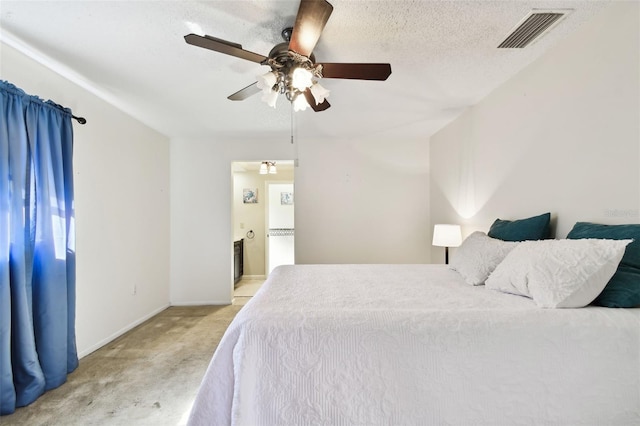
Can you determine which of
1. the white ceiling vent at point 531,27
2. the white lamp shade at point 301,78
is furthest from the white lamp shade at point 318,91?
the white ceiling vent at point 531,27

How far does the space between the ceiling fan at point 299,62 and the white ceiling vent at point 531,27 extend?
0.85m

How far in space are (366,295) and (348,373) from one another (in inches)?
18.3

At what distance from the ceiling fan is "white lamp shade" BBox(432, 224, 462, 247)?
6.09ft

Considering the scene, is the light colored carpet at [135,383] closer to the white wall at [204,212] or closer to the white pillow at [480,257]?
the white wall at [204,212]

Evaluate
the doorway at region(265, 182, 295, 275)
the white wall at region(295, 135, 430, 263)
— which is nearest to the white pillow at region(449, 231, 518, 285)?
the white wall at region(295, 135, 430, 263)

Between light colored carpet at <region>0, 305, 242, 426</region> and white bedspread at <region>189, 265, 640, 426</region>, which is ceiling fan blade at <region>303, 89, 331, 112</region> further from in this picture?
light colored carpet at <region>0, 305, 242, 426</region>

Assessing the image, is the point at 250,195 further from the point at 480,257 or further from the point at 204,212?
the point at 480,257

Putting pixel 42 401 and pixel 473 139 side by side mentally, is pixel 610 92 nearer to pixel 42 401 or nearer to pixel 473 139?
pixel 473 139

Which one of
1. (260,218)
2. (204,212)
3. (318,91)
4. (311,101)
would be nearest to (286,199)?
(260,218)

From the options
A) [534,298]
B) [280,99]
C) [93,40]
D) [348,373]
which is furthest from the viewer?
[280,99]

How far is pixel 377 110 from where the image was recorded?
9.39 ft

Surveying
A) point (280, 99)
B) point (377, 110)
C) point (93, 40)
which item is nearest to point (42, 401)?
point (93, 40)

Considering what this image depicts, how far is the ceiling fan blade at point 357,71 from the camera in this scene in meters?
1.51

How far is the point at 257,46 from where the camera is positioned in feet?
5.77
